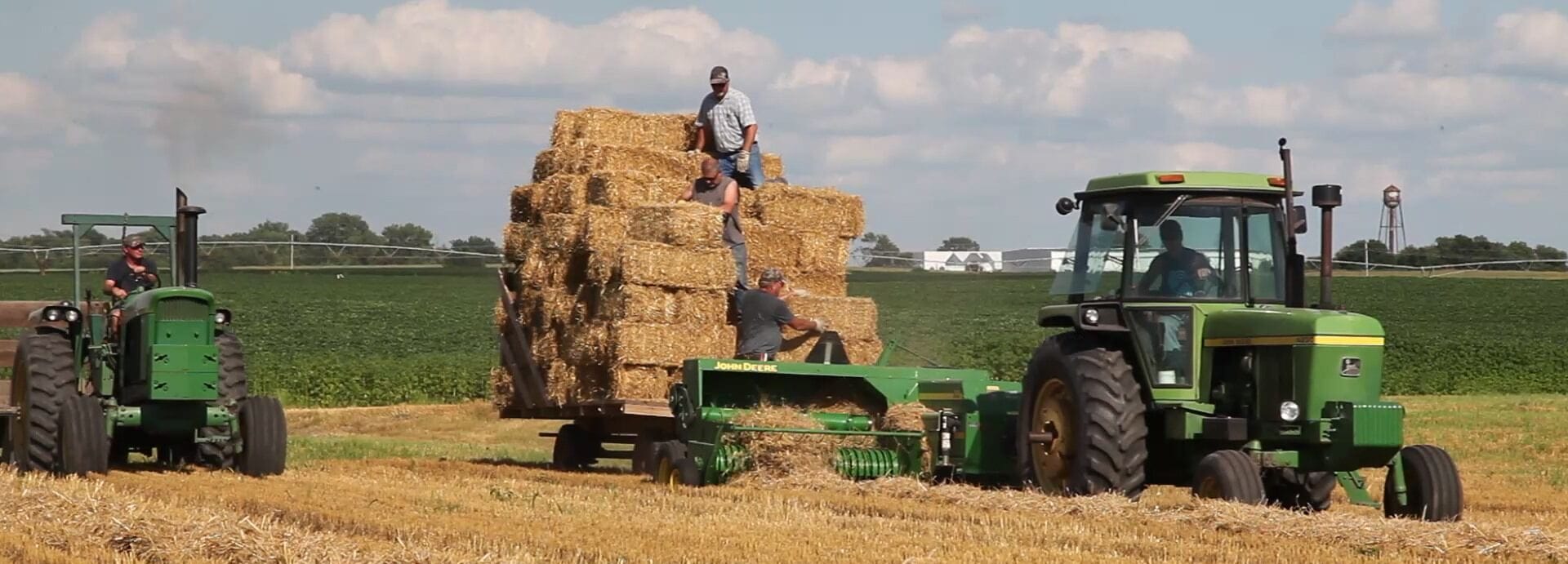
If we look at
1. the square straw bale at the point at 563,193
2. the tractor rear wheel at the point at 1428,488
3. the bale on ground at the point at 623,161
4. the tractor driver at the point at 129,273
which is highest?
the bale on ground at the point at 623,161

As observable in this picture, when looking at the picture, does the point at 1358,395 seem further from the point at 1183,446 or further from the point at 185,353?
the point at 185,353

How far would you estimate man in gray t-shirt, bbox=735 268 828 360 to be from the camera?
1483 cm

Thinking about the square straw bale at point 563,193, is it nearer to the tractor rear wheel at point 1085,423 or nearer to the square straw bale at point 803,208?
the square straw bale at point 803,208

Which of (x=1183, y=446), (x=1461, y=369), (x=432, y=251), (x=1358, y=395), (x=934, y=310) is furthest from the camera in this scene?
(x=432, y=251)

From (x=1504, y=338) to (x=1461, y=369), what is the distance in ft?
16.7

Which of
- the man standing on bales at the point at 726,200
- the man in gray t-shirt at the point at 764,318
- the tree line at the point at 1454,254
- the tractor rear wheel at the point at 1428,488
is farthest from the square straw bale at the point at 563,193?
the tree line at the point at 1454,254

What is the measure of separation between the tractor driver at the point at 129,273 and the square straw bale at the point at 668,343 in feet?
11.4

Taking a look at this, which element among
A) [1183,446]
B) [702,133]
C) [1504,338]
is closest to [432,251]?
[1504,338]

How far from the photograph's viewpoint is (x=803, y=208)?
52.1ft

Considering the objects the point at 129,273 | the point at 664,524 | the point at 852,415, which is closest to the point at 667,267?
the point at 852,415

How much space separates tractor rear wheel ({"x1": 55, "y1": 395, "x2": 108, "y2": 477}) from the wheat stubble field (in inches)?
11.4

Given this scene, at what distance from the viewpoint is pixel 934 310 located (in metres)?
39.2

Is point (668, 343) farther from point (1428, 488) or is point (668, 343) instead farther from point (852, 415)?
point (1428, 488)

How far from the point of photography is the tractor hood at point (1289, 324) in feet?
35.3
